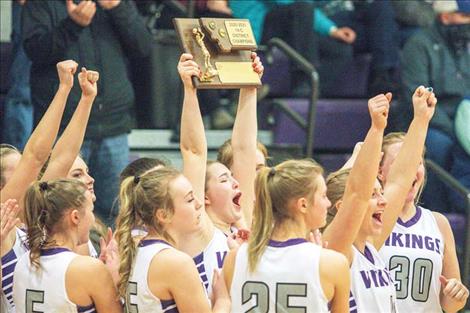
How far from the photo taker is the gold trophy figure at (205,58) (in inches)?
205

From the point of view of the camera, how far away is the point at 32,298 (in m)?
4.74

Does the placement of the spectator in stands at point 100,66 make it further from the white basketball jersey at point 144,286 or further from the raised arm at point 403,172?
the white basketball jersey at point 144,286

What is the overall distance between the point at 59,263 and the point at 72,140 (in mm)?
934

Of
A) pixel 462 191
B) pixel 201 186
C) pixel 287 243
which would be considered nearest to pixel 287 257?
pixel 287 243

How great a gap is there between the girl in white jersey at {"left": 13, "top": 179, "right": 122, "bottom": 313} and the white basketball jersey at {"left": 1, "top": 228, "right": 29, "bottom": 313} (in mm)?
296

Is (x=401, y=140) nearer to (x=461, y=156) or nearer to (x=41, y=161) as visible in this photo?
(x=41, y=161)

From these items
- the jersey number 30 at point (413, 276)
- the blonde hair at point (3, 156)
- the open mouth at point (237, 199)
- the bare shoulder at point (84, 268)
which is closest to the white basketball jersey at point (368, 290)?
the jersey number 30 at point (413, 276)

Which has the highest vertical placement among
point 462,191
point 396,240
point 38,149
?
point 38,149

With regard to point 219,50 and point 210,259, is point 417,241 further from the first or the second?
point 219,50

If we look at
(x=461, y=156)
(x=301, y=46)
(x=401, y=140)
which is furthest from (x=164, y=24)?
(x=401, y=140)

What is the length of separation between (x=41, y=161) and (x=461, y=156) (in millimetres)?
3372

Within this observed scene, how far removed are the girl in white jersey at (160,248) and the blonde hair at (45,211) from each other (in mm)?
206

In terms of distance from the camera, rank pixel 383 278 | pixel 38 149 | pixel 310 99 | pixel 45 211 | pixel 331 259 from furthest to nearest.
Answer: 1. pixel 310 99
2. pixel 38 149
3. pixel 383 278
4. pixel 45 211
5. pixel 331 259

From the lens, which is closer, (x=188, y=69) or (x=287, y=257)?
(x=287, y=257)
